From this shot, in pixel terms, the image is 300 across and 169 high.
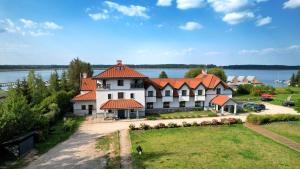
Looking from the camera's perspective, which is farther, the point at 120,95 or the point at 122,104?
the point at 120,95

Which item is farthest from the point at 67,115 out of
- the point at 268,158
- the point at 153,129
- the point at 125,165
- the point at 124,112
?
the point at 268,158

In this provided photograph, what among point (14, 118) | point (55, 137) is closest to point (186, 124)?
point (55, 137)

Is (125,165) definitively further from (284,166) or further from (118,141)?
(284,166)

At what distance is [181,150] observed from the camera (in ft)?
72.3

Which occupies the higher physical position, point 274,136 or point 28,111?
point 28,111

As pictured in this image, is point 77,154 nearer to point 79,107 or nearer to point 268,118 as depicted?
point 79,107

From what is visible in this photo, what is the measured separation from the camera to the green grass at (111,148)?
18.8 meters

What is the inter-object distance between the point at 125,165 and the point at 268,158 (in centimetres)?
1282

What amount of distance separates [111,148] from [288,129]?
78.4 feet

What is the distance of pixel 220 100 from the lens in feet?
134

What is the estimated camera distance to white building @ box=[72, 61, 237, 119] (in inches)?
1475

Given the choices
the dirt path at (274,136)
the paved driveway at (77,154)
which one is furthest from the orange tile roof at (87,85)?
the dirt path at (274,136)

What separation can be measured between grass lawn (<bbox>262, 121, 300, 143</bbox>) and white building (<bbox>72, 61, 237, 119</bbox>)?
341 inches

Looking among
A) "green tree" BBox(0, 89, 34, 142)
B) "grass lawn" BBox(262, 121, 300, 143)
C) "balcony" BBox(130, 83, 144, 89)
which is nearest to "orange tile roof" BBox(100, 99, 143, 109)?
"balcony" BBox(130, 83, 144, 89)
